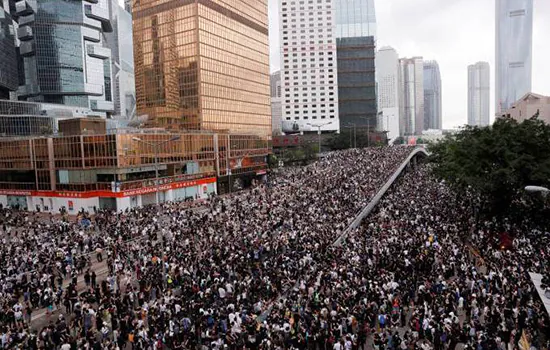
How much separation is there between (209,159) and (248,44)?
27487mm

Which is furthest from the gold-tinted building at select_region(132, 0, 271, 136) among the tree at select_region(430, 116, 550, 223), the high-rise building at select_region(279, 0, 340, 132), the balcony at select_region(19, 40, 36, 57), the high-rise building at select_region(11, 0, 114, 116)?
the high-rise building at select_region(279, 0, 340, 132)

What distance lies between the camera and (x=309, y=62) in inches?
5251

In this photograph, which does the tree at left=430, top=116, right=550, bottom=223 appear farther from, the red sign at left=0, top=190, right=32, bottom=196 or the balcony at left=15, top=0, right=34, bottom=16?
the balcony at left=15, top=0, right=34, bottom=16

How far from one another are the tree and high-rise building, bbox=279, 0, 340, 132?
313ft

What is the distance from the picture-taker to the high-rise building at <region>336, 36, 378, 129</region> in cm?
13212

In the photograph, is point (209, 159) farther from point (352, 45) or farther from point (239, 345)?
point (352, 45)

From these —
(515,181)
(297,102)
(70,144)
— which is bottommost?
(515,181)

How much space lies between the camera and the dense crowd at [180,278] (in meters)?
14.6

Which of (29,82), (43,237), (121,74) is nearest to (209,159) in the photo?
(43,237)

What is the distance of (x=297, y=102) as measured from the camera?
446 ft

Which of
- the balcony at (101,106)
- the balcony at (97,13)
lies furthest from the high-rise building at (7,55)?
the balcony at (97,13)

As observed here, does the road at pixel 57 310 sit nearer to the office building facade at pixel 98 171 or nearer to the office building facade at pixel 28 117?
the office building facade at pixel 98 171

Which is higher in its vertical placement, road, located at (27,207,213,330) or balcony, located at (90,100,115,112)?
balcony, located at (90,100,115,112)

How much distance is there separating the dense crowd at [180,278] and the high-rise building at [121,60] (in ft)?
470
